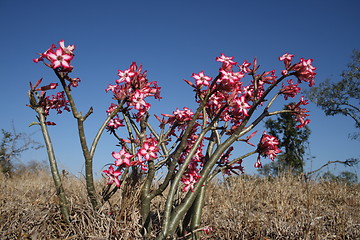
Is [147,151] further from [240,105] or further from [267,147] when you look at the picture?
[267,147]

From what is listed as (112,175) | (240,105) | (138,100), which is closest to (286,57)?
(240,105)

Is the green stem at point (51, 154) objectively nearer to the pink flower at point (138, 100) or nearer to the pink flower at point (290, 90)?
the pink flower at point (138, 100)

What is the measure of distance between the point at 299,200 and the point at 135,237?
3.45 meters

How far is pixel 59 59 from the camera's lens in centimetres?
197

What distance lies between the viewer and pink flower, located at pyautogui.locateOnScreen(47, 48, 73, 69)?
1941 mm

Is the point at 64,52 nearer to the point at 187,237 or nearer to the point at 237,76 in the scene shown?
the point at 237,76

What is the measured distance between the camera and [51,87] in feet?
7.45

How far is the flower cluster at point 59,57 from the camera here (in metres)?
1.95

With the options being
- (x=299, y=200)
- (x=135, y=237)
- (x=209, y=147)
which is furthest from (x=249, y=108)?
(x=299, y=200)

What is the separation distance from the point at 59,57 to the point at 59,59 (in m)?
0.02

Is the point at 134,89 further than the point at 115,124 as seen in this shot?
No

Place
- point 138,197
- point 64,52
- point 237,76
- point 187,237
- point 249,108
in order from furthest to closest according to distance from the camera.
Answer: point 138,197 < point 187,237 < point 249,108 < point 237,76 < point 64,52

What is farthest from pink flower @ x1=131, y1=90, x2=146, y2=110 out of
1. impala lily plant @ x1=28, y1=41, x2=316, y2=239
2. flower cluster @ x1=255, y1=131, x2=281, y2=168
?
flower cluster @ x1=255, y1=131, x2=281, y2=168

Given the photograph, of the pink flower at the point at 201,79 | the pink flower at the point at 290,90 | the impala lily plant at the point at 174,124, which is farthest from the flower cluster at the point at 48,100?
the pink flower at the point at 290,90
